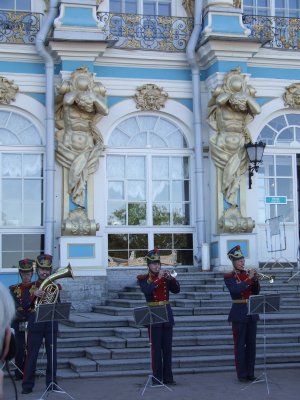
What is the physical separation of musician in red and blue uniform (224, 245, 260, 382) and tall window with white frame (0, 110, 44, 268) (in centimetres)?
565

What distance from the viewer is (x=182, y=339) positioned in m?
11.3

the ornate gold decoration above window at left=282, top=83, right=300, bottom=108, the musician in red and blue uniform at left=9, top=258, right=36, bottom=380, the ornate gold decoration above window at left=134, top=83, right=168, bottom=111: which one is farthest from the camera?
the ornate gold decoration above window at left=282, top=83, right=300, bottom=108

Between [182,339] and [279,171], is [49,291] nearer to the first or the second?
[182,339]

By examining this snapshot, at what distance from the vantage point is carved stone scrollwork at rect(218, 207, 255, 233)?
581 inches

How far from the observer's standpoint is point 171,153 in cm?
1555

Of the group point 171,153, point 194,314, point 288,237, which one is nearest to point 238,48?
point 171,153

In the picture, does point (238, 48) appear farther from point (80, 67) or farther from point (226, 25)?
point (80, 67)

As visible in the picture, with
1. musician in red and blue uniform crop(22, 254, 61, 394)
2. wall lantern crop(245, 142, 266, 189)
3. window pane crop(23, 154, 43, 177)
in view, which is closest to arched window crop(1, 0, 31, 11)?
window pane crop(23, 154, 43, 177)

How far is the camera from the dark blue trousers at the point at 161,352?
9773 mm

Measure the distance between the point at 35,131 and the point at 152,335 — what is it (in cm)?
637

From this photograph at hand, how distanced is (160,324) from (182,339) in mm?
1478

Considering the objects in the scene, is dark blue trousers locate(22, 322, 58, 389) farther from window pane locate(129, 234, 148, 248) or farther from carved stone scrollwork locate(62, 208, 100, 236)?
window pane locate(129, 234, 148, 248)

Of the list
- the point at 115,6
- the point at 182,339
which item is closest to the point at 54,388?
the point at 182,339

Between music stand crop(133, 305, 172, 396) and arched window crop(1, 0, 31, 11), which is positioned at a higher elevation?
arched window crop(1, 0, 31, 11)
